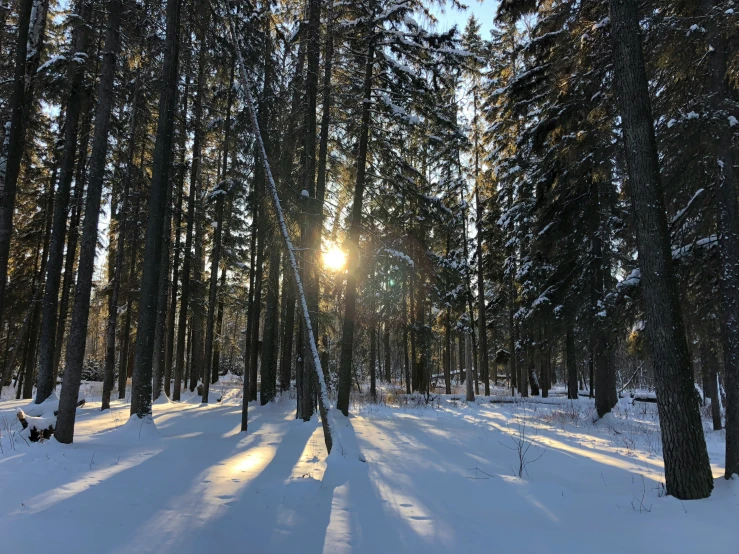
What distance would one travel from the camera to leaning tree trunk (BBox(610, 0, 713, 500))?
Result: 505 cm

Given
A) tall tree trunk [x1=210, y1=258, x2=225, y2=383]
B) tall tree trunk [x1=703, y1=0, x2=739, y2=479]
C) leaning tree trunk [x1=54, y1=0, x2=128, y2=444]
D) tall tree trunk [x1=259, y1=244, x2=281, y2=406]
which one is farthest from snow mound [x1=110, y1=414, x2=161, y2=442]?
tall tree trunk [x1=703, y1=0, x2=739, y2=479]

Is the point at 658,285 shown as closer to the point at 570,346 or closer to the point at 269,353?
the point at 570,346

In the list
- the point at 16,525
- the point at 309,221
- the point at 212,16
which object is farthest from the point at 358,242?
the point at 16,525

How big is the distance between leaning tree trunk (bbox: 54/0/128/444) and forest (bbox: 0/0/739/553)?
0.05 meters

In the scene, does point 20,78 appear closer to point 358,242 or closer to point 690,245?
point 358,242

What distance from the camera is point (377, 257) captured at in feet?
40.0

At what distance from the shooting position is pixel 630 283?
7.64m

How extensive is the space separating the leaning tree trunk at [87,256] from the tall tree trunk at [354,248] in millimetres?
6090

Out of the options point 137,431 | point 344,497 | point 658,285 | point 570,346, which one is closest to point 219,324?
point 137,431

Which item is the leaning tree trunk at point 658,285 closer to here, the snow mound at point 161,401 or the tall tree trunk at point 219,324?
the snow mound at point 161,401

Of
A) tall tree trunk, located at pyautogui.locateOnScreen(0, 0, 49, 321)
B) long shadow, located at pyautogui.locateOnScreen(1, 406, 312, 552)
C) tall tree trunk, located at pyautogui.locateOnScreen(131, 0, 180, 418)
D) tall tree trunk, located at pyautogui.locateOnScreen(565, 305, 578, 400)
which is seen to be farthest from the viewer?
tall tree trunk, located at pyautogui.locateOnScreen(565, 305, 578, 400)

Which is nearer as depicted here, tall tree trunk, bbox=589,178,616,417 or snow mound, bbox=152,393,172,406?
tall tree trunk, bbox=589,178,616,417

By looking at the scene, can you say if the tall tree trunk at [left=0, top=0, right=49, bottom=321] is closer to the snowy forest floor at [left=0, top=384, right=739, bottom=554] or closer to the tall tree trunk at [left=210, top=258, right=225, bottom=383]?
the snowy forest floor at [left=0, top=384, right=739, bottom=554]

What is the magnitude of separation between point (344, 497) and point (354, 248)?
287 inches
